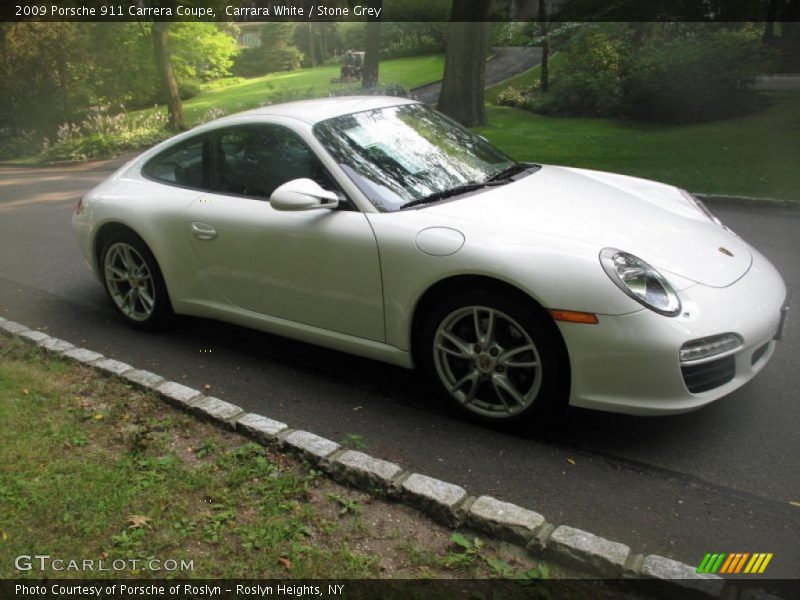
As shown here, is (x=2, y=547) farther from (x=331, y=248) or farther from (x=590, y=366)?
(x=590, y=366)

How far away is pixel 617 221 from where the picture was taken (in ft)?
12.0

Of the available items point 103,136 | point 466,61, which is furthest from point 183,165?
point 103,136

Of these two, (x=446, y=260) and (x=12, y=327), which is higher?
(x=446, y=260)

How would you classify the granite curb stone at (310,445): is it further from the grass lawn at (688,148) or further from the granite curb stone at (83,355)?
the grass lawn at (688,148)

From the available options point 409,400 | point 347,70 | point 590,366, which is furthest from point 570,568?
point 347,70

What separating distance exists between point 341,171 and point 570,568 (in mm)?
2387

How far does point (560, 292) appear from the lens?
125 inches

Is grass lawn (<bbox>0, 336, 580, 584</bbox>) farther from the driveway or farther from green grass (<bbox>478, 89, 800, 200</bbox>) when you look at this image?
the driveway

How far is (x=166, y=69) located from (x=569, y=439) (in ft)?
70.2

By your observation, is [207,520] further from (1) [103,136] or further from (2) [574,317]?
(1) [103,136]

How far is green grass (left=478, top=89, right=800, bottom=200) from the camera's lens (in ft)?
31.5

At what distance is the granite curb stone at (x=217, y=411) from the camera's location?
3525 millimetres

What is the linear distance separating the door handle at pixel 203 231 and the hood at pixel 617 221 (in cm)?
145

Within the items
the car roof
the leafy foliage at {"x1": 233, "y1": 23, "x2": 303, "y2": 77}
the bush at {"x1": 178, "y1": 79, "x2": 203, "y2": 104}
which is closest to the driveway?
the bush at {"x1": 178, "y1": 79, "x2": 203, "y2": 104}
